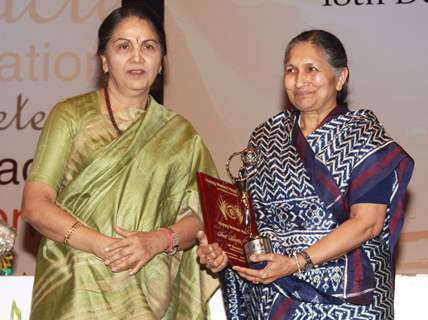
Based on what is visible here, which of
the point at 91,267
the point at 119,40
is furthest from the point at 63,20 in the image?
the point at 91,267

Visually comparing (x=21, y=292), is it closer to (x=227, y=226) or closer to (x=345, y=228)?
(x=227, y=226)

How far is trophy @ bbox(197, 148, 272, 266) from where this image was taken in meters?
3.21

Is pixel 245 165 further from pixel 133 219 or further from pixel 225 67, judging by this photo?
pixel 225 67

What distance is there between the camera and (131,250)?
3.19 meters

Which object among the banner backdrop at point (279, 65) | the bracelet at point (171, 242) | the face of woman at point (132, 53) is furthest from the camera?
the banner backdrop at point (279, 65)

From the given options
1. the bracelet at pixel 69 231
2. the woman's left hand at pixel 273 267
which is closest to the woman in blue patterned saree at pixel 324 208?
the woman's left hand at pixel 273 267

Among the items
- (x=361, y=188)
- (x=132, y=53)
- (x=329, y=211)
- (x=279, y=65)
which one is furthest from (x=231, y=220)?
(x=279, y=65)

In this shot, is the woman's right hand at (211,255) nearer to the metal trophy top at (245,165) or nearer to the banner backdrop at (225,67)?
the metal trophy top at (245,165)

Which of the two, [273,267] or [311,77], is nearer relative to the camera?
[273,267]

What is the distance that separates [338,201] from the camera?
10.6 ft

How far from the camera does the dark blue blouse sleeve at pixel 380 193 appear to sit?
3.21 m

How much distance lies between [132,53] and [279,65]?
6.99 ft

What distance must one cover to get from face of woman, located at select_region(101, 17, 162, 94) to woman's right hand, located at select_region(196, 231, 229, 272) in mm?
555

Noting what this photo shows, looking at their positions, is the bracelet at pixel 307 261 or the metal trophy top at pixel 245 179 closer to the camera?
the bracelet at pixel 307 261
